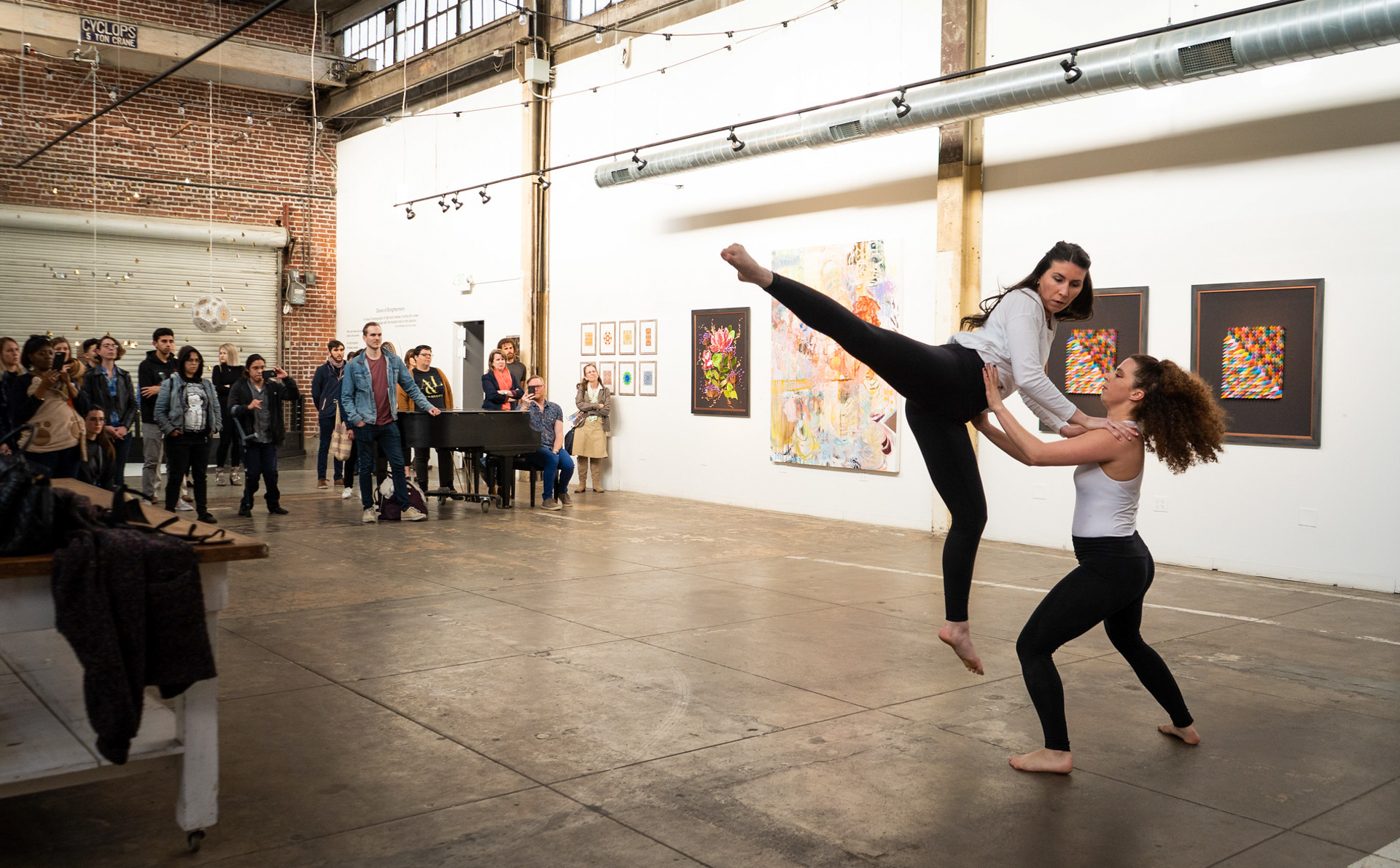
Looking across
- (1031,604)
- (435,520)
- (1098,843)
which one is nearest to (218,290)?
(435,520)

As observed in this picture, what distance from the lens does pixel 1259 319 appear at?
24.8 feet

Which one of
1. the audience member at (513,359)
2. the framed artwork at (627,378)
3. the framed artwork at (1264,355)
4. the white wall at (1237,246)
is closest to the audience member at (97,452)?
the audience member at (513,359)

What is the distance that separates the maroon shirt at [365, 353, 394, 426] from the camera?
31.4 feet

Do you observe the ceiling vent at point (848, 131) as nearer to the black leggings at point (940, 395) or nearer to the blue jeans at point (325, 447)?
the black leggings at point (940, 395)

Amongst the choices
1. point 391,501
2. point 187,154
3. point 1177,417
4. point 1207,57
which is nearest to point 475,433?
point 391,501

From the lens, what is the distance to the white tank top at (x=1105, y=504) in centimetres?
352

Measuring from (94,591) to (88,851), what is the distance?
2.50 ft

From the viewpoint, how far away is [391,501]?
988cm

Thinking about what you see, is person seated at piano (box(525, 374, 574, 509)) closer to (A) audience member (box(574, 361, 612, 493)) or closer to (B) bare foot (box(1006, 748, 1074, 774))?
(A) audience member (box(574, 361, 612, 493))

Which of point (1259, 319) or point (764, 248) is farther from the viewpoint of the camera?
point (764, 248)

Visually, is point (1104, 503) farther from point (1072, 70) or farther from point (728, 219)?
point (728, 219)

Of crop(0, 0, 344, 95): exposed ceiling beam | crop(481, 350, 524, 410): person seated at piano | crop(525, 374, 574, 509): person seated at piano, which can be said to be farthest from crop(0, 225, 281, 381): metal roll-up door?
crop(525, 374, 574, 509): person seated at piano

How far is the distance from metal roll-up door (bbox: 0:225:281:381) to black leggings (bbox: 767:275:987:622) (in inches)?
619

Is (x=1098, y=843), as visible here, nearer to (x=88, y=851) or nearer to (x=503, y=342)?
(x=88, y=851)
